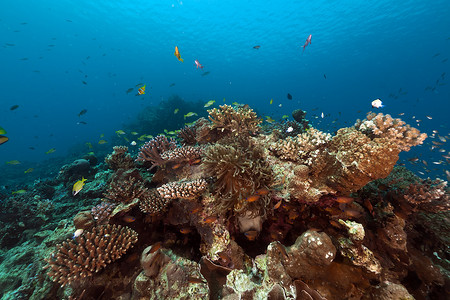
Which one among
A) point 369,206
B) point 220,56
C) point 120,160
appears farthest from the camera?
point 220,56

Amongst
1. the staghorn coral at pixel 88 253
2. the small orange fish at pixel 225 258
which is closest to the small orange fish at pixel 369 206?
the small orange fish at pixel 225 258

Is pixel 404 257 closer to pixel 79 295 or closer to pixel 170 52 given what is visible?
pixel 79 295

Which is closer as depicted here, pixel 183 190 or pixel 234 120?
pixel 183 190

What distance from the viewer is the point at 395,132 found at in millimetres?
4164

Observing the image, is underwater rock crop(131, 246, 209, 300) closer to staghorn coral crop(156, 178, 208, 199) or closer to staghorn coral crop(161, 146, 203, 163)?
staghorn coral crop(156, 178, 208, 199)

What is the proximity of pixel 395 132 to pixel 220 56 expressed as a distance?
81174mm

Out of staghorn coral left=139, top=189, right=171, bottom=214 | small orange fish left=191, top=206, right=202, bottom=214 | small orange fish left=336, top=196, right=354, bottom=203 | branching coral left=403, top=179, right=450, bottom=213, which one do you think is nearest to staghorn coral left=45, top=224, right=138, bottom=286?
staghorn coral left=139, top=189, right=171, bottom=214

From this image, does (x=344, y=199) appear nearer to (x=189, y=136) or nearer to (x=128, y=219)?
Result: (x=128, y=219)

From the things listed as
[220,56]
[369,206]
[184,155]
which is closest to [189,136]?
[184,155]

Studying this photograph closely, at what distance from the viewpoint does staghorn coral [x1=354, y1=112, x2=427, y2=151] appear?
4.08 m

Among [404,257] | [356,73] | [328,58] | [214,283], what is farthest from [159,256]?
[356,73]

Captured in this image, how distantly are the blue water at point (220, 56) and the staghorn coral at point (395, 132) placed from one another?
7.11 metres

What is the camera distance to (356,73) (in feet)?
267

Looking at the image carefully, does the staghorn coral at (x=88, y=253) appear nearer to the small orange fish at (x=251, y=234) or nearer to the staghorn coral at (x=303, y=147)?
the small orange fish at (x=251, y=234)
